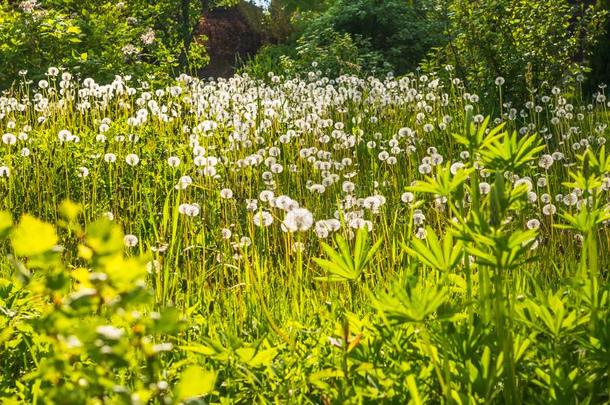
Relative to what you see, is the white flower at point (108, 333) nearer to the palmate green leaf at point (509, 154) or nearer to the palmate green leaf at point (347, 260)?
the palmate green leaf at point (347, 260)

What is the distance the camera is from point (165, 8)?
559 inches

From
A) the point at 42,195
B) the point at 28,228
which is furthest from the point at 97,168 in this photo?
the point at 28,228

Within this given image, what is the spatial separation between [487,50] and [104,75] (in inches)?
172

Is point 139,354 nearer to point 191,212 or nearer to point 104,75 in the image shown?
point 191,212

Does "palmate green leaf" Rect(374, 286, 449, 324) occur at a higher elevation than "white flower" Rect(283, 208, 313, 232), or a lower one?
lower

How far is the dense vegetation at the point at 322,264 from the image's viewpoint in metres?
1.12

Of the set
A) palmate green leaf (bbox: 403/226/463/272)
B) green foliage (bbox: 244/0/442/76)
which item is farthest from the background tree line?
palmate green leaf (bbox: 403/226/463/272)

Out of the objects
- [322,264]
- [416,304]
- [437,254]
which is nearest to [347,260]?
[322,264]

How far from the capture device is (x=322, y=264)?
1.60m

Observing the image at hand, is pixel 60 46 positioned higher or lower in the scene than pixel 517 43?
higher

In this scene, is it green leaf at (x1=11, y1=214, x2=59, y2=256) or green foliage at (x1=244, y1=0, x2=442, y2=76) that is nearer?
green leaf at (x1=11, y1=214, x2=59, y2=256)

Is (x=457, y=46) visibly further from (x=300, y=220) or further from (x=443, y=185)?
(x=443, y=185)

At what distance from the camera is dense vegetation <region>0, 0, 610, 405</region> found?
1125mm

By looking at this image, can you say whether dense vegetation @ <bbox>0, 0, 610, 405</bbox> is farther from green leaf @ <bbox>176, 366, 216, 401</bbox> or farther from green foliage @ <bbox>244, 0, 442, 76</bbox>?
green foliage @ <bbox>244, 0, 442, 76</bbox>
